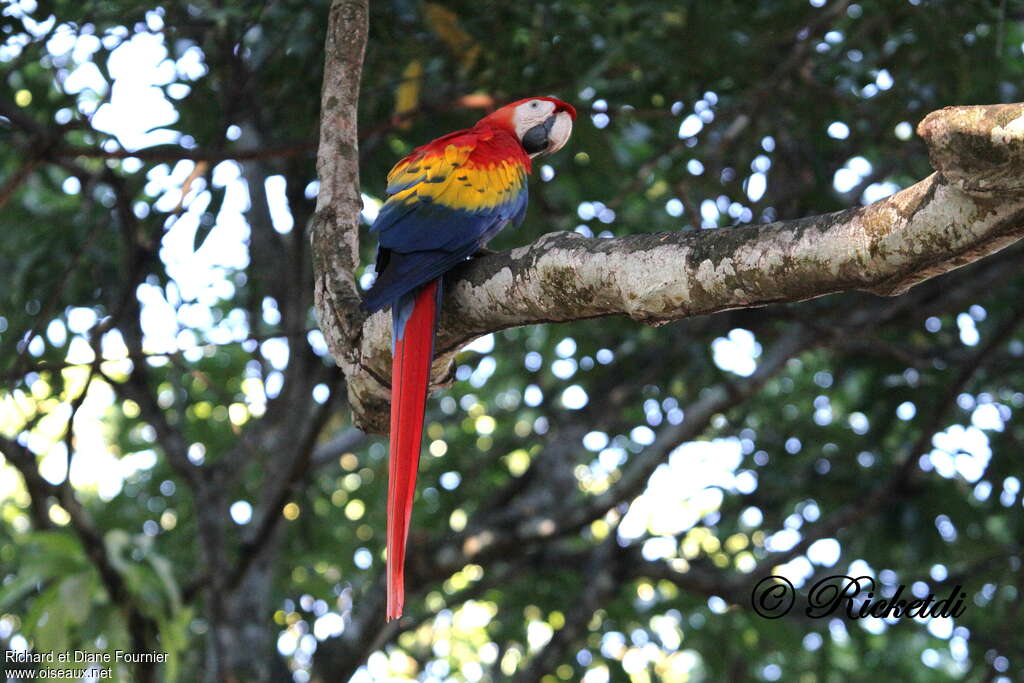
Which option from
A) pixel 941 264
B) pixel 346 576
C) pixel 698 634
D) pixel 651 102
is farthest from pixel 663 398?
pixel 941 264

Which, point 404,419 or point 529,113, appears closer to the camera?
point 404,419

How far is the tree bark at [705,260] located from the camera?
3.88ft

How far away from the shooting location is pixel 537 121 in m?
3.18

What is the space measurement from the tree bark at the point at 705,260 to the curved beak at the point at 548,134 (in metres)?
1.06

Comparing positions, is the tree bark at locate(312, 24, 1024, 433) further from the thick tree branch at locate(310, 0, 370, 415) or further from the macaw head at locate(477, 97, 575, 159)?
the macaw head at locate(477, 97, 575, 159)

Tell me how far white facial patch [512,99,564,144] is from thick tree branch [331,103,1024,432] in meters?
1.28

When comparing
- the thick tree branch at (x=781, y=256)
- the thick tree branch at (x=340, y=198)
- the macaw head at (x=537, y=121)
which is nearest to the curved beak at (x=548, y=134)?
the macaw head at (x=537, y=121)

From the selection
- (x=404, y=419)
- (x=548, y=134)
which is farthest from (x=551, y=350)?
(x=404, y=419)

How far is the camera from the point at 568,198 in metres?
4.23

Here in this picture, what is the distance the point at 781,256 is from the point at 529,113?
1.88 meters

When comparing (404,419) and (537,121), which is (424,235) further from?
(537,121)

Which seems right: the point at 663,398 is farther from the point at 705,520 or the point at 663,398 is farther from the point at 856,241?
the point at 856,241

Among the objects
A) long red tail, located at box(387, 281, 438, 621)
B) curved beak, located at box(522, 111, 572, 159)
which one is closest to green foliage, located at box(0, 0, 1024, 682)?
curved beak, located at box(522, 111, 572, 159)

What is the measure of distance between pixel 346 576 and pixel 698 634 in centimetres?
190
